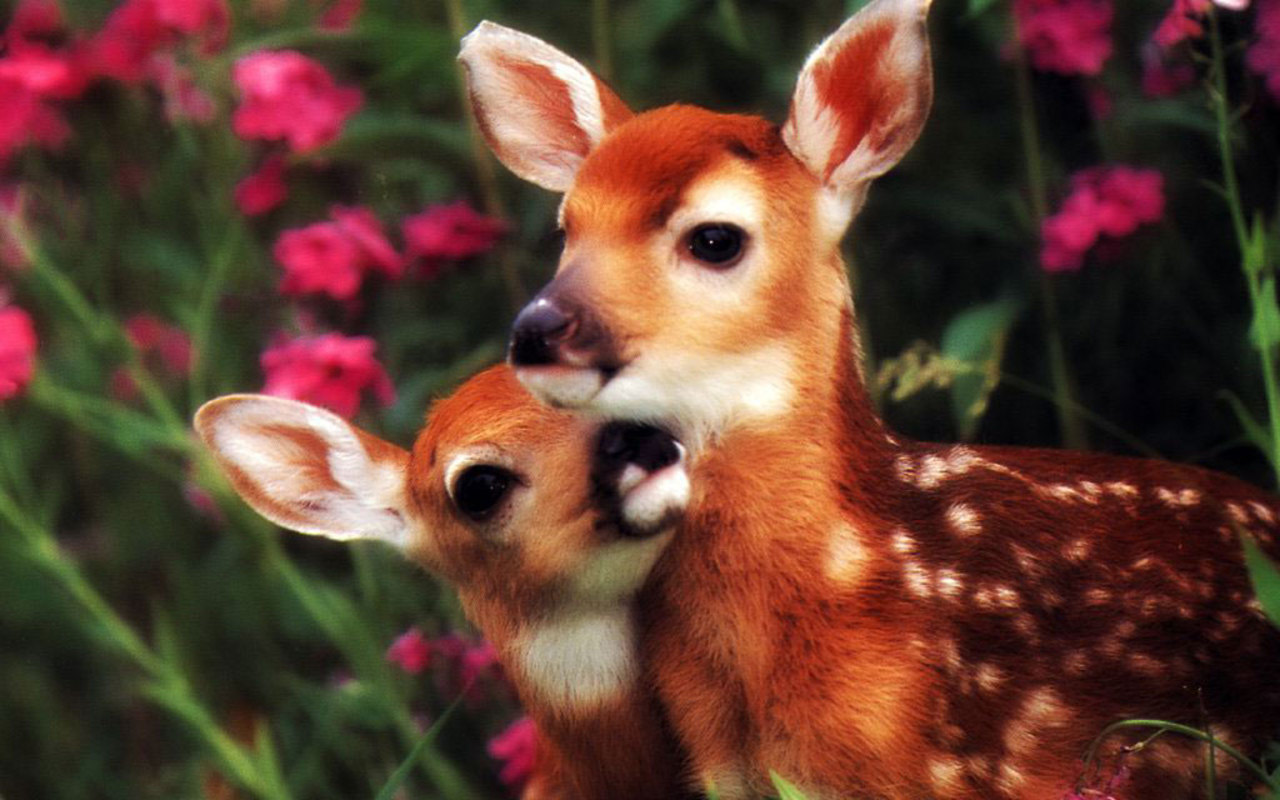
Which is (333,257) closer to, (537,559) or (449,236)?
(449,236)

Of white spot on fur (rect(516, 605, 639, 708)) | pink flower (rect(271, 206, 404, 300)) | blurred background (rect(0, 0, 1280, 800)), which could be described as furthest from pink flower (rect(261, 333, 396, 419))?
white spot on fur (rect(516, 605, 639, 708))

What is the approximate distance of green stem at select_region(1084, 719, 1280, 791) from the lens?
1.49 meters

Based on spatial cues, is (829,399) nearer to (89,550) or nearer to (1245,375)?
(1245,375)

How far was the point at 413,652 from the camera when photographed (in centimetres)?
216

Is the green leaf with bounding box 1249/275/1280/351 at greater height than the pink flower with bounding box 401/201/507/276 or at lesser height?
lesser

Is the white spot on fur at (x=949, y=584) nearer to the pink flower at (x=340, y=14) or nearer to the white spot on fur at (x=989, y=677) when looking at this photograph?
the white spot on fur at (x=989, y=677)

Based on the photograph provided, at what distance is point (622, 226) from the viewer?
4.73ft

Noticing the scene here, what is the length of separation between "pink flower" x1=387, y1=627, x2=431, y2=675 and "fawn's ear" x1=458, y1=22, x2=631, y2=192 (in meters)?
0.70

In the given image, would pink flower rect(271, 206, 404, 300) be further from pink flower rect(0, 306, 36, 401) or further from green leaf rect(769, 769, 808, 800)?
green leaf rect(769, 769, 808, 800)

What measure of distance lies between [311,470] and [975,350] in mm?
750

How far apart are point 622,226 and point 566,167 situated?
212 millimetres

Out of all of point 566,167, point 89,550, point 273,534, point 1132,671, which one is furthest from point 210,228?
point 1132,671

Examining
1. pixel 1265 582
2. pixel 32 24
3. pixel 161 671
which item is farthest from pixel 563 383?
pixel 32 24

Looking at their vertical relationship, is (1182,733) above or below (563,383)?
below
